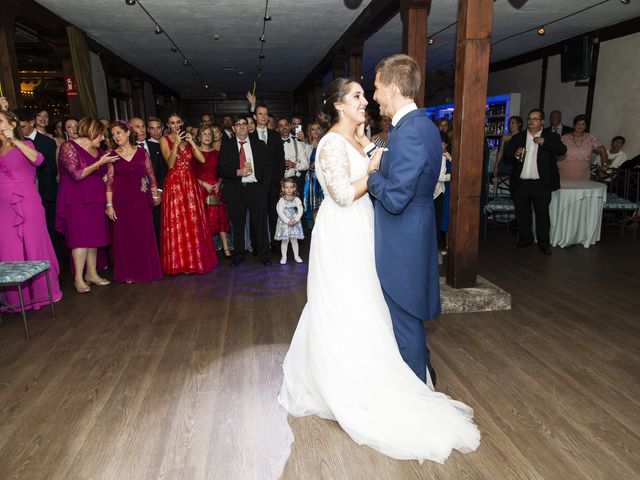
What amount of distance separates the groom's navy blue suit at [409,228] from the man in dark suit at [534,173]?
154 inches

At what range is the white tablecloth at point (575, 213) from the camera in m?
5.70

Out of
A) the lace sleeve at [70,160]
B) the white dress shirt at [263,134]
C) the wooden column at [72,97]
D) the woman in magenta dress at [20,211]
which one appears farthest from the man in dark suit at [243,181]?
the wooden column at [72,97]

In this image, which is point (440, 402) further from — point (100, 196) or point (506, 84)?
point (506, 84)

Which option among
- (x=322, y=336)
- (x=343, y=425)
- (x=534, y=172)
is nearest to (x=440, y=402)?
(x=343, y=425)

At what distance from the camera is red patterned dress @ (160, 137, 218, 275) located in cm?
468

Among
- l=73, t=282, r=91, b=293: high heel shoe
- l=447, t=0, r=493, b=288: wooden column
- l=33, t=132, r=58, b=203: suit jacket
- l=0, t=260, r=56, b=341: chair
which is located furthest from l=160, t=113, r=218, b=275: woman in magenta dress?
l=447, t=0, r=493, b=288: wooden column

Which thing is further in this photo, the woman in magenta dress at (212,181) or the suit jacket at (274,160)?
the woman in magenta dress at (212,181)

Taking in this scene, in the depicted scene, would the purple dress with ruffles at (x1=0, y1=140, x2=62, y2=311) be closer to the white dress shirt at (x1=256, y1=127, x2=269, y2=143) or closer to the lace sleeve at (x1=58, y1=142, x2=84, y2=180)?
the lace sleeve at (x1=58, y1=142, x2=84, y2=180)

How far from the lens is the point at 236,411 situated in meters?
2.32

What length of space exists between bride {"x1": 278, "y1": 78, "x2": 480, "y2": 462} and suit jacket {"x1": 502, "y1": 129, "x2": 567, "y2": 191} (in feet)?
13.0

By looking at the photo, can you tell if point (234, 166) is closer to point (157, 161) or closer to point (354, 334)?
point (157, 161)

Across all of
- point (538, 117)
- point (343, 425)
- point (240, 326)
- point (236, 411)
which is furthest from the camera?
point (538, 117)

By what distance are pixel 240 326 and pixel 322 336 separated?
139cm

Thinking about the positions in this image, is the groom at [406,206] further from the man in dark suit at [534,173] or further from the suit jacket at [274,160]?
the man in dark suit at [534,173]
